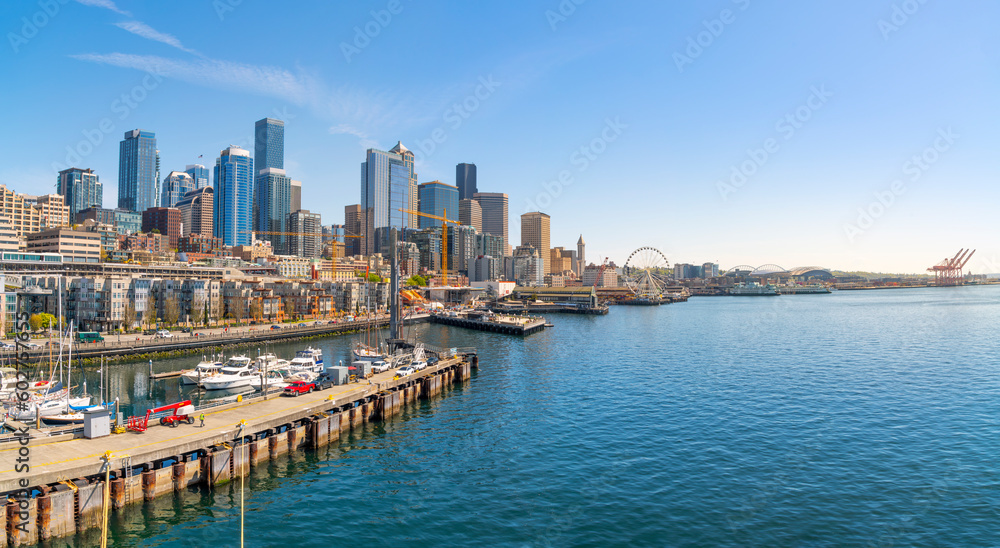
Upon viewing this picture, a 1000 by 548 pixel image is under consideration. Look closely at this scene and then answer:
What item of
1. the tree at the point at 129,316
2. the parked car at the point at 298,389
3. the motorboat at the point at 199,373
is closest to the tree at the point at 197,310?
the tree at the point at 129,316

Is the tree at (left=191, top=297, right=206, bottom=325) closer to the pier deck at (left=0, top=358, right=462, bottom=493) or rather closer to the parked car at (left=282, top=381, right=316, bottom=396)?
the parked car at (left=282, top=381, right=316, bottom=396)

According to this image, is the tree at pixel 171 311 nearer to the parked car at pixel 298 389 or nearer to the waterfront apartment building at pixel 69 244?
the waterfront apartment building at pixel 69 244

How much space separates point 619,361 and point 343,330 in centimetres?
Answer: 6776

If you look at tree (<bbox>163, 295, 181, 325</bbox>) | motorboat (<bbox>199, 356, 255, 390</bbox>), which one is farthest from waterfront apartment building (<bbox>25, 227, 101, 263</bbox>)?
motorboat (<bbox>199, 356, 255, 390</bbox>)

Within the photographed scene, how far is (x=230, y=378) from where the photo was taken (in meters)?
64.9

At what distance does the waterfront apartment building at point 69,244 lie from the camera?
6201 inches

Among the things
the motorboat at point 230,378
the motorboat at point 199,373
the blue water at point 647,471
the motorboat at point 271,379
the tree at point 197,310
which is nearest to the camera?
the blue water at point 647,471

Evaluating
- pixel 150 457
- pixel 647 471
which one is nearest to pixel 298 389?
pixel 150 457

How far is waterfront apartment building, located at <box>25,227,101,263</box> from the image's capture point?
15750 cm

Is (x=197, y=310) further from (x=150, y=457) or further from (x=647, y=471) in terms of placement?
(x=647, y=471)

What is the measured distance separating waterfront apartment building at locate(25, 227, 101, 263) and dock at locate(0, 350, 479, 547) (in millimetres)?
147608

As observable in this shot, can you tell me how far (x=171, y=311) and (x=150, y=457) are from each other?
8861 cm

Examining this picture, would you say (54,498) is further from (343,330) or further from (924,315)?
(924,315)

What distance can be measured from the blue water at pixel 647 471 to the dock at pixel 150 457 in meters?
1.28
